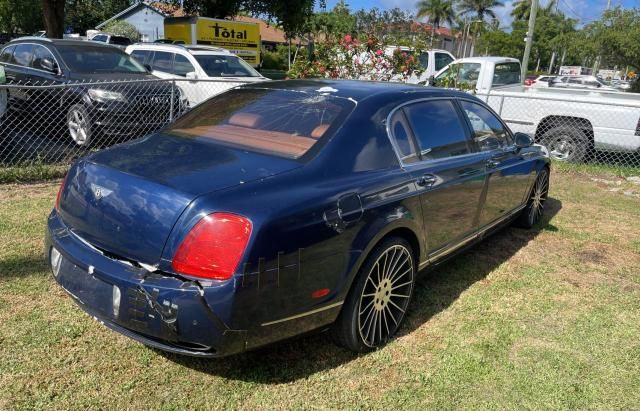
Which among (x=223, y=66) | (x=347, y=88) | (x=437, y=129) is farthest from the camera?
(x=223, y=66)

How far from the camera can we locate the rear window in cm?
294

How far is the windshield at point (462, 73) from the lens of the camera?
10180 mm

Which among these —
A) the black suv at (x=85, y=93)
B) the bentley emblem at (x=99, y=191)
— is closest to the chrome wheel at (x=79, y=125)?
the black suv at (x=85, y=93)

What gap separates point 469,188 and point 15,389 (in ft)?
10.1

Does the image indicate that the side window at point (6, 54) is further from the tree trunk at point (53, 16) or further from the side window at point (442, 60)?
the side window at point (442, 60)

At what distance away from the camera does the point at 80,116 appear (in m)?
7.27

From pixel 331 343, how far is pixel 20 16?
53783mm

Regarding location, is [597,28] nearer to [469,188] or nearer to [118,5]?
[469,188]

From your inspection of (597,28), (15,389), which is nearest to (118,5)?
(597,28)

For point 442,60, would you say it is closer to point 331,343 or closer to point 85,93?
point 85,93

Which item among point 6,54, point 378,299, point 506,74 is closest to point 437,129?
point 378,299

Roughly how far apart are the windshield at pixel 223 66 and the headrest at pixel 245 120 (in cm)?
730

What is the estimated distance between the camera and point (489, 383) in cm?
288

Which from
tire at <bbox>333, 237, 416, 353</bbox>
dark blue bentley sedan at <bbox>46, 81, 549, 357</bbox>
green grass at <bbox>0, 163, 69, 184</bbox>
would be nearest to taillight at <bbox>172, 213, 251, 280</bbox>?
dark blue bentley sedan at <bbox>46, 81, 549, 357</bbox>
